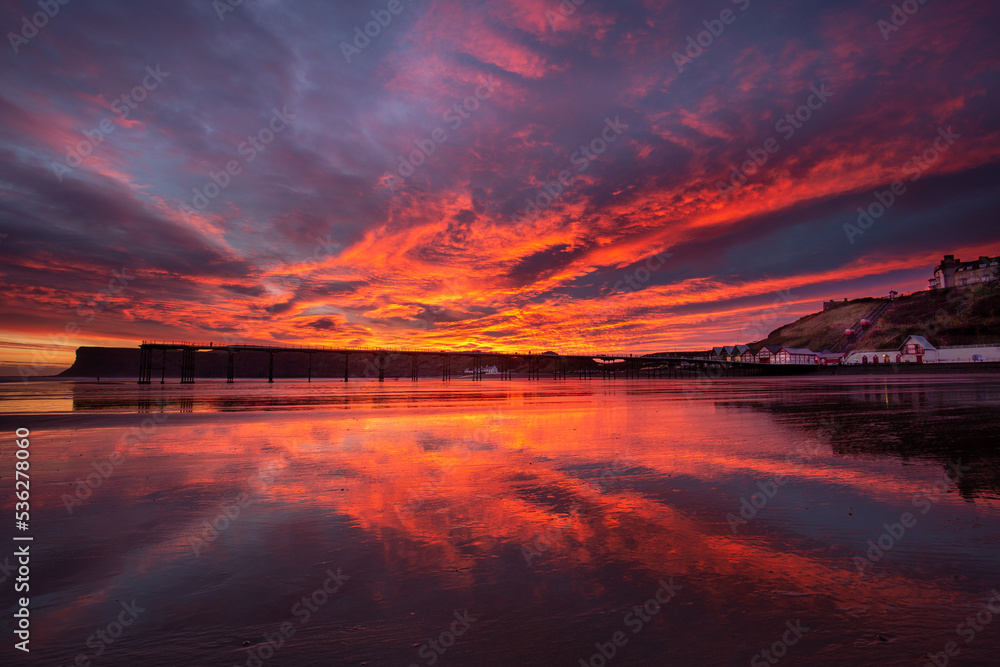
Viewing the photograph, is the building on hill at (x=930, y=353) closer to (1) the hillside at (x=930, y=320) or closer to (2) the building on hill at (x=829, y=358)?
(1) the hillside at (x=930, y=320)

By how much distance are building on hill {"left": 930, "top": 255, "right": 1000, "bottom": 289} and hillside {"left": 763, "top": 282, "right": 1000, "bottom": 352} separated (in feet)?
19.9

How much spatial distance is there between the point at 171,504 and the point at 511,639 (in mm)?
6735

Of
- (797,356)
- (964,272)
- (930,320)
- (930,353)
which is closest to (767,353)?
(797,356)

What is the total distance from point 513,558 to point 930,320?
175m

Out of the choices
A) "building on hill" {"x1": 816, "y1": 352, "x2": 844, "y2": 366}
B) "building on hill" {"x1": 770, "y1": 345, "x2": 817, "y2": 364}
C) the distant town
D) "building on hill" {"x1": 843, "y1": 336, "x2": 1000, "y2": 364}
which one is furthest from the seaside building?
"building on hill" {"x1": 843, "y1": 336, "x2": 1000, "y2": 364}

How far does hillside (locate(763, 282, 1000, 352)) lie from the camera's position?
112 metres

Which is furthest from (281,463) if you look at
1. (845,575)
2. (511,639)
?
(845,575)

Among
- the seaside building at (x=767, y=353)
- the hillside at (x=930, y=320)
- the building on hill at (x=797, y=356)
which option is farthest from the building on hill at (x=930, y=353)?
the seaside building at (x=767, y=353)

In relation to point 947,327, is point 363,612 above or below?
below

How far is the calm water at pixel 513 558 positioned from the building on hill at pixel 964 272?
183 meters

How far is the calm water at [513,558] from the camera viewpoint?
3348 millimetres

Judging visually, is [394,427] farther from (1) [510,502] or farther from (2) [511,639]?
(2) [511,639]

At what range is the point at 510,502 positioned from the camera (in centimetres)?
733

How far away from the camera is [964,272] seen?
142250 mm
